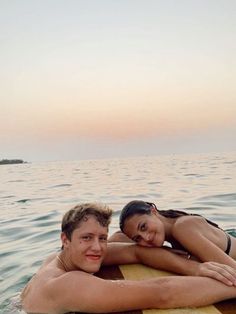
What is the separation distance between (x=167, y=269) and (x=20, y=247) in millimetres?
4015

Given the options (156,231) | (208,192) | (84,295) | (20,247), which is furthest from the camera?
(208,192)

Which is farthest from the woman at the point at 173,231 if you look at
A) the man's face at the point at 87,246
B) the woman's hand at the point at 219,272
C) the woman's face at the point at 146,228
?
the man's face at the point at 87,246

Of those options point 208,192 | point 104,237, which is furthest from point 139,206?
point 208,192

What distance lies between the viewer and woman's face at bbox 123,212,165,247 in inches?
163

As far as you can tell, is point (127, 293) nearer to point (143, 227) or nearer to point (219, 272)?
point (219, 272)

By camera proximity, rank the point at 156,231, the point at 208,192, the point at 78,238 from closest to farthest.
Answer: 1. the point at 78,238
2. the point at 156,231
3. the point at 208,192

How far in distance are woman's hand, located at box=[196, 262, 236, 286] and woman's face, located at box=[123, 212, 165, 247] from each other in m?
0.59

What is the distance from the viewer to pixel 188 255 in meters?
4.20

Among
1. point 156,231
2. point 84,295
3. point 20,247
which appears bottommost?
point 20,247

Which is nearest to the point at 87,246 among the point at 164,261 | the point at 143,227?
the point at 143,227

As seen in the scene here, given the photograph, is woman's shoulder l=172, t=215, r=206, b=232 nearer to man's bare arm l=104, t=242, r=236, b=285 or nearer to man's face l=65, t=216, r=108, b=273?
man's bare arm l=104, t=242, r=236, b=285

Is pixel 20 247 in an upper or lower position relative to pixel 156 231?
lower

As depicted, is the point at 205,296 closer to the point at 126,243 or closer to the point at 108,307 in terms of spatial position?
the point at 108,307

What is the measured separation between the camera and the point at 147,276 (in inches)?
163
